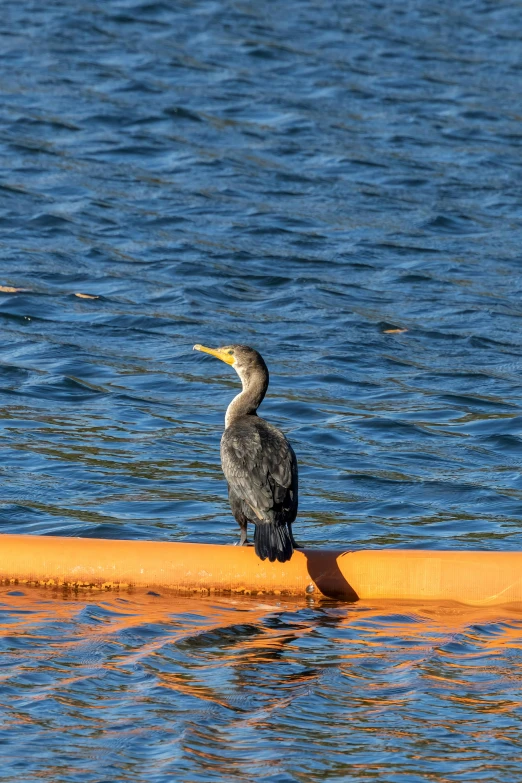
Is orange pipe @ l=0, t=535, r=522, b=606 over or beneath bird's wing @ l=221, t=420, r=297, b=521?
beneath

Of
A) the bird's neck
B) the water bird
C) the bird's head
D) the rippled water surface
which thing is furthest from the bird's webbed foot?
the bird's head

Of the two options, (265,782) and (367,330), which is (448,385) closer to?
(367,330)

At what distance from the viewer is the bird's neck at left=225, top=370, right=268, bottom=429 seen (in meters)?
7.43

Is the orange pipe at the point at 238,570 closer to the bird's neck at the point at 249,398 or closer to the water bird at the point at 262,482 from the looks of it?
the water bird at the point at 262,482

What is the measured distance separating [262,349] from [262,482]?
4.72 metres

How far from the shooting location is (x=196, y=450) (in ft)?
29.8

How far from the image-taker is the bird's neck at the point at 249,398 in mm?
7430

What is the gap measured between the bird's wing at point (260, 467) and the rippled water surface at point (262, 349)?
0.47 meters

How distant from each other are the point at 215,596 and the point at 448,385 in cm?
446

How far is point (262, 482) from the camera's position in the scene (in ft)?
21.8

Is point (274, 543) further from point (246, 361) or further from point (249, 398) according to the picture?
point (246, 361)

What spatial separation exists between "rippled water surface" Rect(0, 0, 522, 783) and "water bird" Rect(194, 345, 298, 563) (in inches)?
12.8

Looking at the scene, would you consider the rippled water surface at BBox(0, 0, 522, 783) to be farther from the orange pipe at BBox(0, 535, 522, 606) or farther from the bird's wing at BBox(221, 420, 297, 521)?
the bird's wing at BBox(221, 420, 297, 521)

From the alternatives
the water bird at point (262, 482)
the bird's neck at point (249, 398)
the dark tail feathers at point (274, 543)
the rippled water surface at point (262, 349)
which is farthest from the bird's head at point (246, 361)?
the dark tail feathers at point (274, 543)
